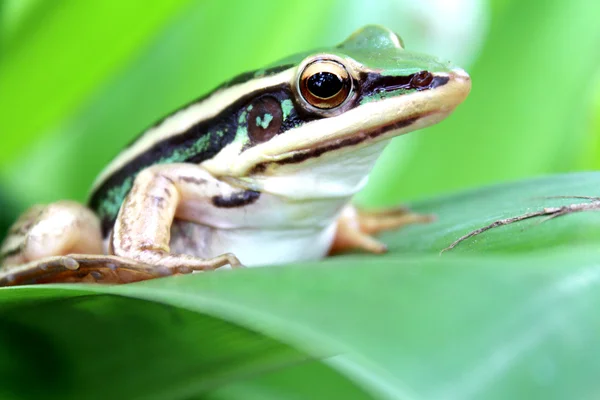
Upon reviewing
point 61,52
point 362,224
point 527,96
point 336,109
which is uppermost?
point 61,52

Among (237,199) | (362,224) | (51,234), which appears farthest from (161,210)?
(362,224)

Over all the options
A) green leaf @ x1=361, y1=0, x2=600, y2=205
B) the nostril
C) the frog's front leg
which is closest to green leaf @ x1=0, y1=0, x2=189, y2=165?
the frog's front leg

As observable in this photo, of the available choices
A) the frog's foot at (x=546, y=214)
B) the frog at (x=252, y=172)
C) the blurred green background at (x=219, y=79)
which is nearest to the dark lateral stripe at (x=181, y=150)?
the frog at (x=252, y=172)

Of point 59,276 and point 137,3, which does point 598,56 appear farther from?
point 59,276

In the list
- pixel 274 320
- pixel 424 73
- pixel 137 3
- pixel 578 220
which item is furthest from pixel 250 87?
pixel 274 320

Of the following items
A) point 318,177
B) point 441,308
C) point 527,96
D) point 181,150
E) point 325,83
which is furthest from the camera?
point 527,96

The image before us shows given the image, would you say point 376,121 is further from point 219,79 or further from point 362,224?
point 219,79
